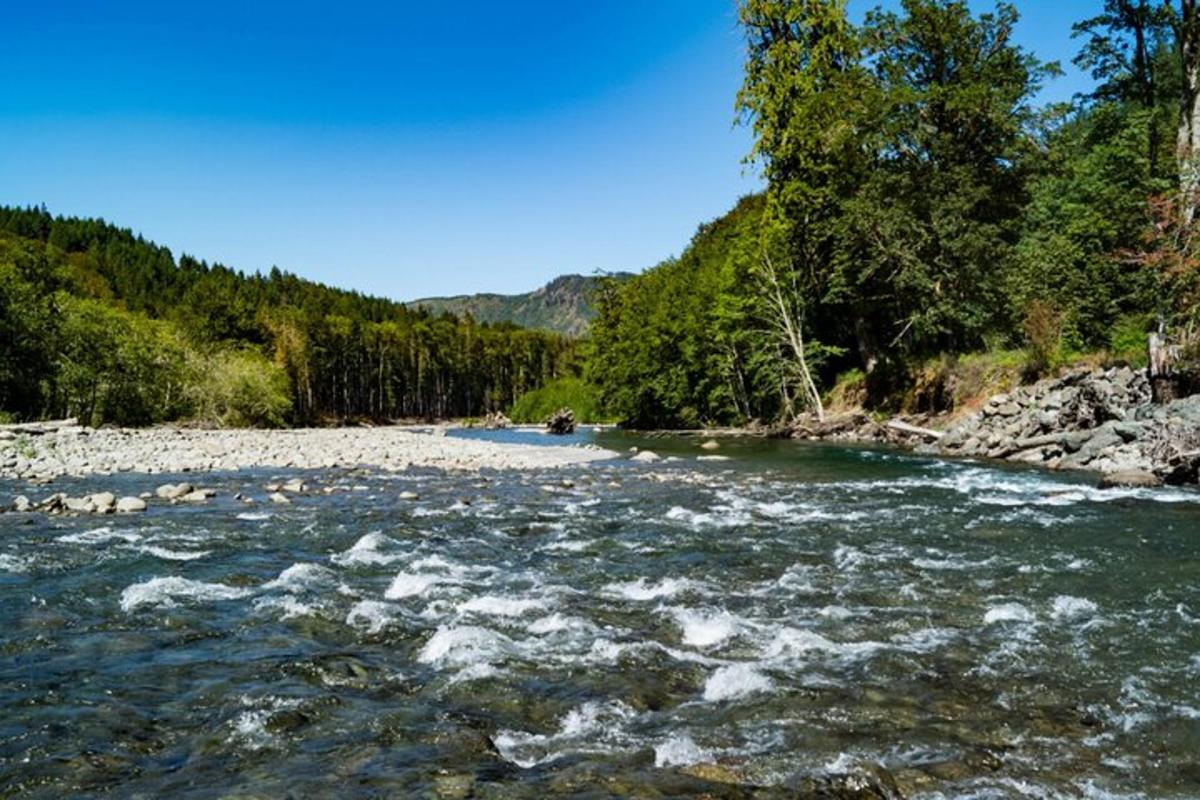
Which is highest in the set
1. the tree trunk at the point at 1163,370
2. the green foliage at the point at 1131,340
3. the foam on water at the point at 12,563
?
the green foliage at the point at 1131,340

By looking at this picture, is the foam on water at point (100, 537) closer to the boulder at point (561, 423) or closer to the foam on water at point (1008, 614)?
the foam on water at point (1008, 614)

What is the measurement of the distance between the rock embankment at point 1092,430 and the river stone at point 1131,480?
26mm

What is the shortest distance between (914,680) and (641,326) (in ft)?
164

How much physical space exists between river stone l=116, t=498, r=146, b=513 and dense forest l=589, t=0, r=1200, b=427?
22860 mm

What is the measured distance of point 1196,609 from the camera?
6676 millimetres

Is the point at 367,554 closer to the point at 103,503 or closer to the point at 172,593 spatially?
the point at 172,593

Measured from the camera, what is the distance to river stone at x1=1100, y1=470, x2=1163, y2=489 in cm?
1408

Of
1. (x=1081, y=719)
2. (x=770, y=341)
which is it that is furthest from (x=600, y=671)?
(x=770, y=341)

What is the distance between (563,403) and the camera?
3346 inches

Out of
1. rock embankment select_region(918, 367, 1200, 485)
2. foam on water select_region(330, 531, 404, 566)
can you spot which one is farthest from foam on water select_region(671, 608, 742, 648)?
rock embankment select_region(918, 367, 1200, 485)

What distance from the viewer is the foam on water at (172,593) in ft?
23.5

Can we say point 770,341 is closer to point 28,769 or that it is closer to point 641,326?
point 641,326

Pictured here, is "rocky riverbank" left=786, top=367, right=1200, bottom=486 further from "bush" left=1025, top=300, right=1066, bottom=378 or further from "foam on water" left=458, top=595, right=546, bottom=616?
"foam on water" left=458, top=595, right=546, bottom=616

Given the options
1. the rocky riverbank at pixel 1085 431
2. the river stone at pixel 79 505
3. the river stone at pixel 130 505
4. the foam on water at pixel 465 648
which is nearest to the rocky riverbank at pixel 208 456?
the river stone at pixel 79 505
